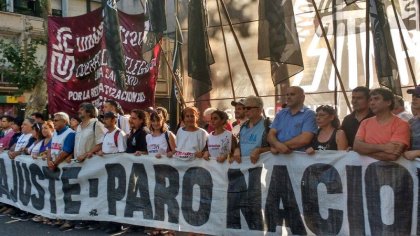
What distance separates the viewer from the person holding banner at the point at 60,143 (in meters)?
8.03

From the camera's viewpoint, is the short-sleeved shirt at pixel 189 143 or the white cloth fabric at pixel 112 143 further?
the white cloth fabric at pixel 112 143

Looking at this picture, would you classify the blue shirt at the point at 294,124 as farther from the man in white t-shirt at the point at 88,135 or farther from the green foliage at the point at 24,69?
the green foliage at the point at 24,69

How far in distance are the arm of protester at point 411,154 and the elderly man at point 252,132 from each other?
5.21 ft

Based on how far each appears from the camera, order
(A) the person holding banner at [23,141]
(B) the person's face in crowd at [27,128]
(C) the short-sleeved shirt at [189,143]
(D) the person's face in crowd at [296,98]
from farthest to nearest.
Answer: (B) the person's face in crowd at [27,128] < (A) the person holding banner at [23,141] < (C) the short-sleeved shirt at [189,143] < (D) the person's face in crowd at [296,98]

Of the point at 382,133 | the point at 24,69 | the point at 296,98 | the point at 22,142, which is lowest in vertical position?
the point at 22,142

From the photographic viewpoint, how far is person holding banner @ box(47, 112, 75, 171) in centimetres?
803

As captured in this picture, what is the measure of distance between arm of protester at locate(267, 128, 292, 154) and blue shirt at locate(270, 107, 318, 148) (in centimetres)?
5

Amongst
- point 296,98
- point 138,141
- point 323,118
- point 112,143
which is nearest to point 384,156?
point 323,118

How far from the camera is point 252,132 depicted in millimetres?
6180

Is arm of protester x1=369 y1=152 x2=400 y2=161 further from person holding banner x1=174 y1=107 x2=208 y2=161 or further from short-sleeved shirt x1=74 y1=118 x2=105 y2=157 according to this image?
A: short-sleeved shirt x1=74 y1=118 x2=105 y2=157

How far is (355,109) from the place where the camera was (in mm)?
5734

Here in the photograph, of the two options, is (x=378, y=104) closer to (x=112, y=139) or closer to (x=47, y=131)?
(x=112, y=139)

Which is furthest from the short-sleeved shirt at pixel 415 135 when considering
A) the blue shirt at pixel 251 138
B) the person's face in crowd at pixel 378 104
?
the blue shirt at pixel 251 138

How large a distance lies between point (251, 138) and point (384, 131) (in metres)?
1.60
